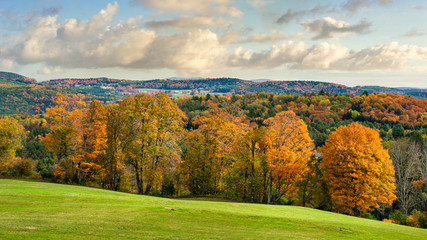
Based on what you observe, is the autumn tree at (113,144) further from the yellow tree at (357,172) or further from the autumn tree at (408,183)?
the autumn tree at (408,183)

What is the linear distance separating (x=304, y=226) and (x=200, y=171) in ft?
97.9

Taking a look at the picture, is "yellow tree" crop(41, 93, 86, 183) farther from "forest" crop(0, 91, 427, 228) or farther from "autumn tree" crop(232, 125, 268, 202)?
"autumn tree" crop(232, 125, 268, 202)

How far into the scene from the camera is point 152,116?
43.7m

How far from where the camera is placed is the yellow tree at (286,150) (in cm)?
4156

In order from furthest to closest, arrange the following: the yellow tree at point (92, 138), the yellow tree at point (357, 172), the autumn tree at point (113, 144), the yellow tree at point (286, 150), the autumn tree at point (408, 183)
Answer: the autumn tree at point (408, 183) → the autumn tree at point (113, 144) → the yellow tree at point (92, 138) → the yellow tree at point (286, 150) → the yellow tree at point (357, 172)

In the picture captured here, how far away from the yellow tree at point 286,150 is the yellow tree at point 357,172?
449 cm

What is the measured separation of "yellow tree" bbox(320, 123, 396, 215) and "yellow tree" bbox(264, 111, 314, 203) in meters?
4.49

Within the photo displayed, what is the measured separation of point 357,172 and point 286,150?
1108 cm

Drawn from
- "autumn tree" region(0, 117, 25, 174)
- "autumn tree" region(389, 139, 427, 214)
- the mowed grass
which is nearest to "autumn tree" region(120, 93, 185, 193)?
the mowed grass

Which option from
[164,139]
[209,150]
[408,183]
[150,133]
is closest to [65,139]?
[150,133]

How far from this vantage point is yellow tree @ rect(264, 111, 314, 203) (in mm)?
41562

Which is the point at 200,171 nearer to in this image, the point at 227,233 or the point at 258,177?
the point at 258,177

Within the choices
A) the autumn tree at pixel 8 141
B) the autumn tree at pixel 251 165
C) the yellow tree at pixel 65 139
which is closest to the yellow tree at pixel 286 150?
the autumn tree at pixel 251 165

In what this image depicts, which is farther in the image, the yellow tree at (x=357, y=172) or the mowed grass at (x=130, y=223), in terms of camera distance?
the yellow tree at (x=357, y=172)
